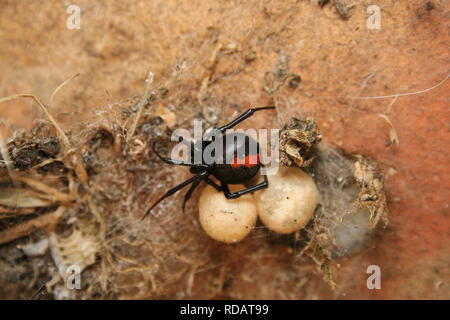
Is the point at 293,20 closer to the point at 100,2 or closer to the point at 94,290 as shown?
the point at 100,2

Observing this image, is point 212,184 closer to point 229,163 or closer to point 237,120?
point 229,163

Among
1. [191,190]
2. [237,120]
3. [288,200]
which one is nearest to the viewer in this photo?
[288,200]

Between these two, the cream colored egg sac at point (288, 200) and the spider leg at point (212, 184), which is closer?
the cream colored egg sac at point (288, 200)

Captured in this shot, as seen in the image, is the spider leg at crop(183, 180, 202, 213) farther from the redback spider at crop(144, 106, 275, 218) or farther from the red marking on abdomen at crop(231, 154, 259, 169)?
the red marking on abdomen at crop(231, 154, 259, 169)

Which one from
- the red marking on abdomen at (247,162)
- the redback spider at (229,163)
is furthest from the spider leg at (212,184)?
the red marking on abdomen at (247,162)

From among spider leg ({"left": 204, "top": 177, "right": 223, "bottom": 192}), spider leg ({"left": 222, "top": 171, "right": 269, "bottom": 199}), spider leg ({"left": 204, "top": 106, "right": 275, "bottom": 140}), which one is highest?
spider leg ({"left": 204, "top": 106, "right": 275, "bottom": 140})

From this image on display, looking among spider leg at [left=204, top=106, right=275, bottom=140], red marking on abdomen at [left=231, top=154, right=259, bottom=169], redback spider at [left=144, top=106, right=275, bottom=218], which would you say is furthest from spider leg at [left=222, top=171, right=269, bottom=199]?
spider leg at [left=204, top=106, right=275, bottom=140]

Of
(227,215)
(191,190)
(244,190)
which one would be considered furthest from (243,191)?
(191,190)

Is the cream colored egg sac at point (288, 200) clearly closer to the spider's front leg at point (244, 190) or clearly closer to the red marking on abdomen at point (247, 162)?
the spider's front leg at point (244, 190)
